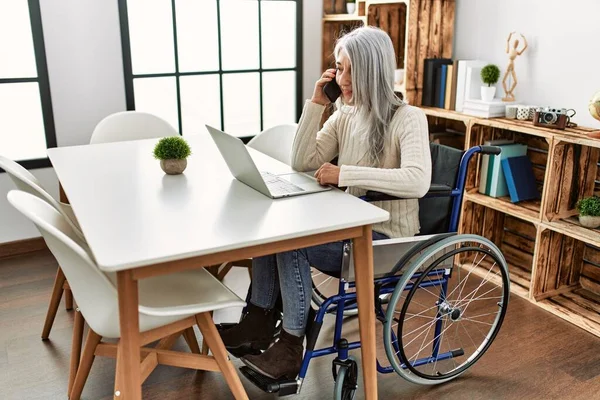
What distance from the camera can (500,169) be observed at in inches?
122

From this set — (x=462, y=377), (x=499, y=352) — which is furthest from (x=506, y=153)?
(x=462, y=377)

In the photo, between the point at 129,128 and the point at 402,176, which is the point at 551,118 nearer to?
the point at 402,176

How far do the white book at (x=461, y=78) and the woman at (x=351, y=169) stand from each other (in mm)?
1191

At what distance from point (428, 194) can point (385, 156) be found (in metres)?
0.23

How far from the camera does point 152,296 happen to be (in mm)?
1859

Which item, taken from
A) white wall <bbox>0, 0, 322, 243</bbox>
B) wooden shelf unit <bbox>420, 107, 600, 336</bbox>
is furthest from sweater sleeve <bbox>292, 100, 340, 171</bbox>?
white wall <bbox>0, 0, 322, 243</bbox>

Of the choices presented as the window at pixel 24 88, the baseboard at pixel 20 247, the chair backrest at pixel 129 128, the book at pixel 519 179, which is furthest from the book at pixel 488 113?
the baseboard at pixel 20 247

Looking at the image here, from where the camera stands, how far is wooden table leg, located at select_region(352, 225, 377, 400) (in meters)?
1.83

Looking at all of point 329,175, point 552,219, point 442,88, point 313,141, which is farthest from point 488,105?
point 329,175

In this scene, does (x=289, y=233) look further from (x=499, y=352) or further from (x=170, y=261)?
(x=499, y=352)

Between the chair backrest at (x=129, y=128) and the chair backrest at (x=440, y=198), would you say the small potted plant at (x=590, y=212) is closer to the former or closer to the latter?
the chair backrest at (x=440, y=198)

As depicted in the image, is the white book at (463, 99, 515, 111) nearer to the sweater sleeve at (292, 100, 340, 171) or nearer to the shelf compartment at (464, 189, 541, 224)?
the shelf compartment at (464, 189, 541, 224)

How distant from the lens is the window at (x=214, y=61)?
12.1ft

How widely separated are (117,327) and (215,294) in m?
0.31
